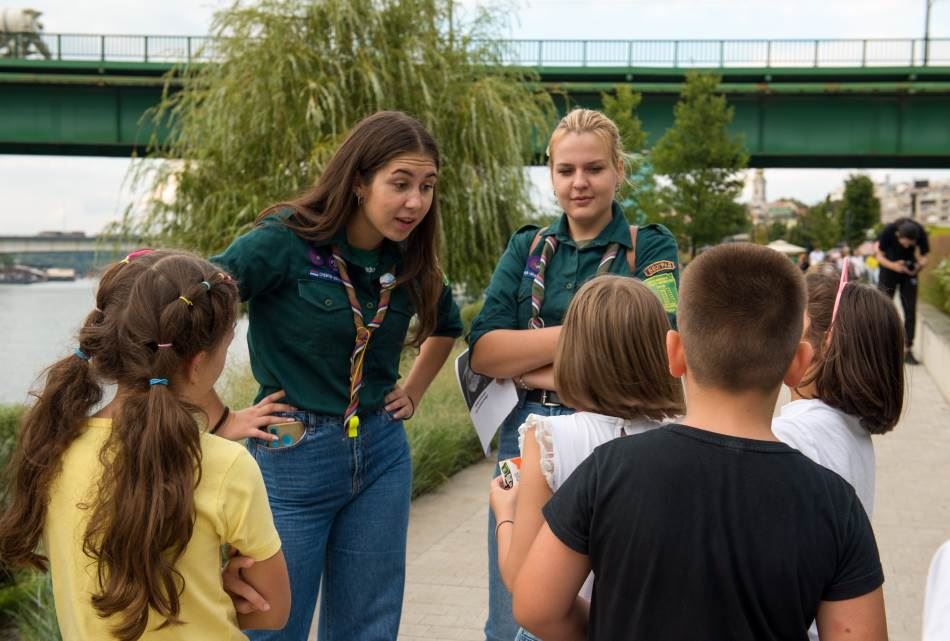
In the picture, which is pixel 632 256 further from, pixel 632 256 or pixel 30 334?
pixel 30 334

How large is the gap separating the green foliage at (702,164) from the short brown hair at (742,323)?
83.4 feet

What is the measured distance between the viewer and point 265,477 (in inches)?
111

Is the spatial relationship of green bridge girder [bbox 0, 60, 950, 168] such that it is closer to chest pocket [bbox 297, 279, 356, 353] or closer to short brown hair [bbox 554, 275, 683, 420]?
chest pocket [bbox 297, 279, 356, 353]

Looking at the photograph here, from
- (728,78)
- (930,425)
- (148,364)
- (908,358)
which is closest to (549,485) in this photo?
(148,364)

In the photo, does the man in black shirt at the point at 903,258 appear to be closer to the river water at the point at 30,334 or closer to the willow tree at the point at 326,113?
the willow tree at the point at 326,113

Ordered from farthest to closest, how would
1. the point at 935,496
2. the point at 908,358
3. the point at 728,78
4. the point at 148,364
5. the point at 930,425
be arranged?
the point at 728,78
the point at 908,358
the point at 930,425
the point at 935,496
the point at 148,364

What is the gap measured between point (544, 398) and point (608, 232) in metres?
0.55

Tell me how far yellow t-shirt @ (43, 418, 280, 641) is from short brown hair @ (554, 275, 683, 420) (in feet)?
2.51

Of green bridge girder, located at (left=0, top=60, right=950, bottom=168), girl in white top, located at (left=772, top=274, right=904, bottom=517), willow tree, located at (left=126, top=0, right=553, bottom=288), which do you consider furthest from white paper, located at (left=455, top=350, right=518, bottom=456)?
green bridge girder, located at (left=0, top=60, right=950, bottom=168)

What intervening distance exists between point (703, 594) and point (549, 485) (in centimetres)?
53

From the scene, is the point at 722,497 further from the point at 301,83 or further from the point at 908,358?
the point at 908,358

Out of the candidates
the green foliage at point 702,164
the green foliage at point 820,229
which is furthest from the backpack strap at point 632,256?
the green foliage at point 820,229

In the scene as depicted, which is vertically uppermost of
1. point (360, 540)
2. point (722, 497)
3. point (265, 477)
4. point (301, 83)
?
point (301, 83)

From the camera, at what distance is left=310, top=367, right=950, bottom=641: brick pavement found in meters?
4.66
